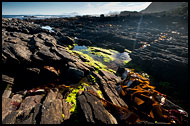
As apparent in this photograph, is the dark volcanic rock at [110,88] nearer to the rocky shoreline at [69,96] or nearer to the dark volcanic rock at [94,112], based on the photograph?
the rocky shoreline at [69,96]

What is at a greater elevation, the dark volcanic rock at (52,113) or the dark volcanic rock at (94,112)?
the dark volcanic rock at (94,112)

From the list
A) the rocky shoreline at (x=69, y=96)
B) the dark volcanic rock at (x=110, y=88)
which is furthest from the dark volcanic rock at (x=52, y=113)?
the dark volcanic rock at (x=110, y=88)

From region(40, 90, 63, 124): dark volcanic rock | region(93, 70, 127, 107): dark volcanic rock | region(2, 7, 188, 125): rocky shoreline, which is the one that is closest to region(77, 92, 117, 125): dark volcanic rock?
region(2, 7, 188, 125): rocky shoreline

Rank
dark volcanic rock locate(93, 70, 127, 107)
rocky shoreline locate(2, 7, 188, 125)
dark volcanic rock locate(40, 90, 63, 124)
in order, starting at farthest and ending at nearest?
1. dark volcanic rock locate(93, 70, 127, 107)
2. rocky shoreline locate(2, 7, 188, 125)
3. dark volcanic rock locate(40, 90, 63, 124)

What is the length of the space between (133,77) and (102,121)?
5.85 m

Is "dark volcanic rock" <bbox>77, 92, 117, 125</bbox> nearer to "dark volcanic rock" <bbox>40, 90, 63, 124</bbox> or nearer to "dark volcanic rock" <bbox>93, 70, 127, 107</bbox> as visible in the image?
"dark volcanic rock" <bbox>40, 90, 63, 124</bbox>

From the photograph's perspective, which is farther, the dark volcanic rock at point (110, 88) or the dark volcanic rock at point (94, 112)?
the dark volcanic rock at point (110, 88)

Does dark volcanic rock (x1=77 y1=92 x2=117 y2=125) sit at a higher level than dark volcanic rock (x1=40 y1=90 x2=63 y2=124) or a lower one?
higher

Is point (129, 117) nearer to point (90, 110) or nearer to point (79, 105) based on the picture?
point (90, 110)

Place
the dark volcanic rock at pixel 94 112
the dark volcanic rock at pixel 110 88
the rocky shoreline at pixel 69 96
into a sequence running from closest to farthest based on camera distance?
the dark volcanic rock at pixel 94 112, the rocky shoreline at pixel 69 96, the dark volcanic rock at pixel 110 88

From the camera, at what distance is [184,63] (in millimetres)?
9836

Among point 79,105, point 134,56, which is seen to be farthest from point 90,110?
point 134,56

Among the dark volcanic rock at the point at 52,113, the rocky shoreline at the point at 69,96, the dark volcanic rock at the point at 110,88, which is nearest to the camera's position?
the dark volcanic rock at the point at 52,113

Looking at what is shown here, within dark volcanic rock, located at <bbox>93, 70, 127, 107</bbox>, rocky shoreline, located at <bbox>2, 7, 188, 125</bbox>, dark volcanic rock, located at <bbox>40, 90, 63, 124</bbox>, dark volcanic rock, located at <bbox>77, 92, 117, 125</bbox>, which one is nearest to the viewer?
dark volcanic rock, located at <bbox>77, 92, 117, 125</bbox>
